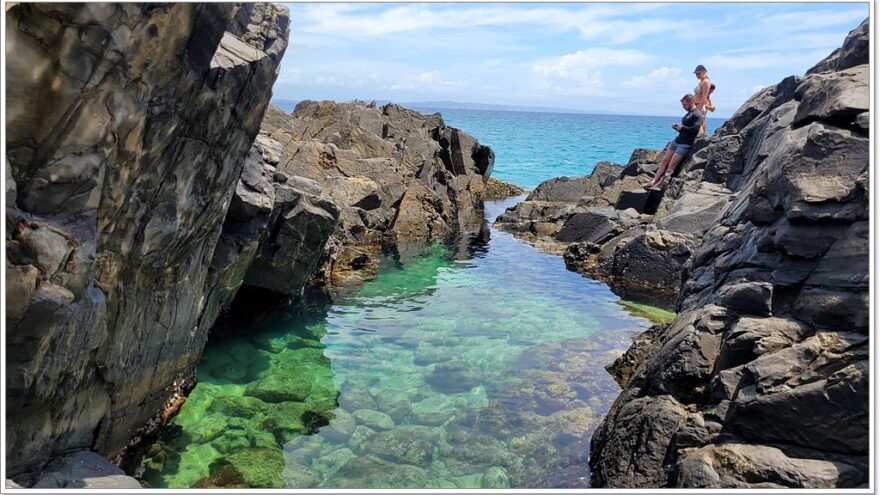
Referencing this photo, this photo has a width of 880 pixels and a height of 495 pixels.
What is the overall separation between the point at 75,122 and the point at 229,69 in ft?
8.22

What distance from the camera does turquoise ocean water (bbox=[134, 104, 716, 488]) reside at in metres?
9.81

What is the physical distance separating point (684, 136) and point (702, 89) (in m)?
2.33

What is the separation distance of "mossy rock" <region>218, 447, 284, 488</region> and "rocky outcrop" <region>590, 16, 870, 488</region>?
4.58 meters

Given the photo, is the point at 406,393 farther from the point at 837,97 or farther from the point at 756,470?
the point at 837,97

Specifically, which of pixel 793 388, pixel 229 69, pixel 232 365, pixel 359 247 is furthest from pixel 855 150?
pixel 359 247

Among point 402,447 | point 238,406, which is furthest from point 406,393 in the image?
point 238,406

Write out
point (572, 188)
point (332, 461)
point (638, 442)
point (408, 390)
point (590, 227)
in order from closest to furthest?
point (638, 442), point (332, 461), point (408, 390), point (590, 227), point (572, 188)

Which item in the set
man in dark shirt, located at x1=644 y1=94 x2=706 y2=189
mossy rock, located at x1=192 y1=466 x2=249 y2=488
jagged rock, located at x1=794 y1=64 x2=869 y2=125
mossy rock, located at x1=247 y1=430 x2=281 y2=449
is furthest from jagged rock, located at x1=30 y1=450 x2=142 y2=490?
man in dark shirt, located at x1=644 y1=94 x2=706 y2=189

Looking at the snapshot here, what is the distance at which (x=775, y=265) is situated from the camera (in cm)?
825

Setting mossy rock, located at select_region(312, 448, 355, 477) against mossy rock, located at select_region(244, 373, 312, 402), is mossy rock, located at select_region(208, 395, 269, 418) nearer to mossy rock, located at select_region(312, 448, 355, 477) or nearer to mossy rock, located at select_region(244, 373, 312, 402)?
mossy rock, located at select_region(244, 373, 312, 402)

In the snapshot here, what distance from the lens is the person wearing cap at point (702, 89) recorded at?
23.4 meters

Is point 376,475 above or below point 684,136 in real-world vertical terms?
below

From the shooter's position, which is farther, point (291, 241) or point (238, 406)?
point (291, 241)

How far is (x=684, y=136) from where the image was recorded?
25578 millimetres
